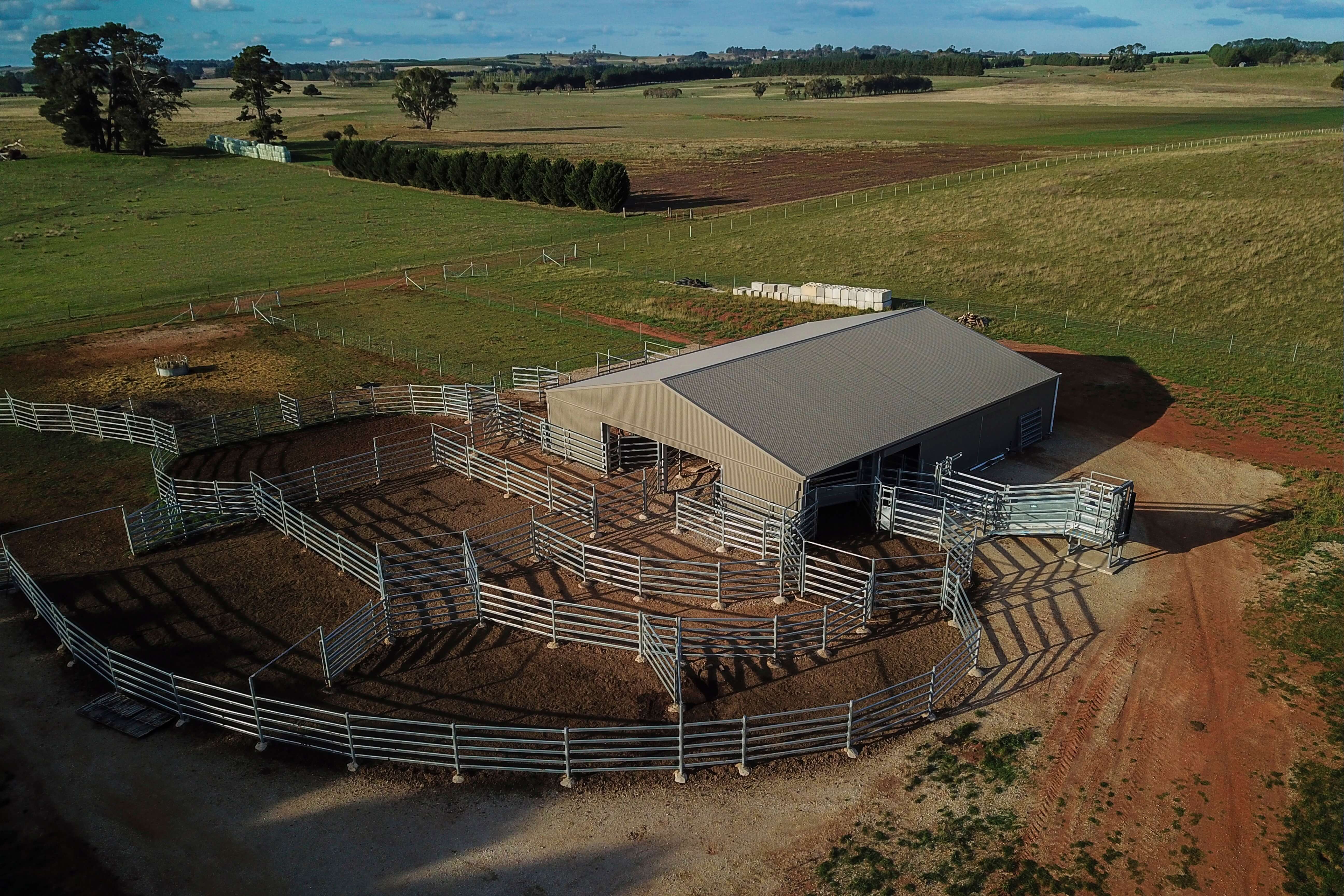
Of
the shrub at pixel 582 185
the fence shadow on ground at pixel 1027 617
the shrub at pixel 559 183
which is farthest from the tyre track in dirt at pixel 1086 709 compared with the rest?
the shrub at pixel 559 183

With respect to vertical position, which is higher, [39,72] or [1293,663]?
[39,72]

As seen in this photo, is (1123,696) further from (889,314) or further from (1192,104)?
(1192,104)

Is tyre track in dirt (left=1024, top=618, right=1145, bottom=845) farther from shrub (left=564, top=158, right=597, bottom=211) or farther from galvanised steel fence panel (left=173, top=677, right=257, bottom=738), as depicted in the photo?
shrub (left=564, top=158, right=597, bottom=211)

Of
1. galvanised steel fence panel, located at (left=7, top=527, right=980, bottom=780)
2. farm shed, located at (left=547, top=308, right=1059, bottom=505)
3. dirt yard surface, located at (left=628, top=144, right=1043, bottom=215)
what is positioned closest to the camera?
galvanised steel fence panel, located at (left=7, top=527, right=980, bottom=780)

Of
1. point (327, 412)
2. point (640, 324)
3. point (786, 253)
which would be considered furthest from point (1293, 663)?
point (786, 253)

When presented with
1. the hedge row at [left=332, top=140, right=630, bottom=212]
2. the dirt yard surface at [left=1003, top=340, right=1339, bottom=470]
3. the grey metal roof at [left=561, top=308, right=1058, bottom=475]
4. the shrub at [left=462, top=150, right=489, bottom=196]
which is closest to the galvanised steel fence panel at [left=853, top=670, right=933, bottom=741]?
the grey metal roof at [left=561, top=308, right=1058, bottom=475]

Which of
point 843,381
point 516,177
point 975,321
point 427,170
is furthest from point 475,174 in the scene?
point 843,381

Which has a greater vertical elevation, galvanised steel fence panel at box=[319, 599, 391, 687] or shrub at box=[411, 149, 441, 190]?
shrub at box=[411, 149, 441, 190]
